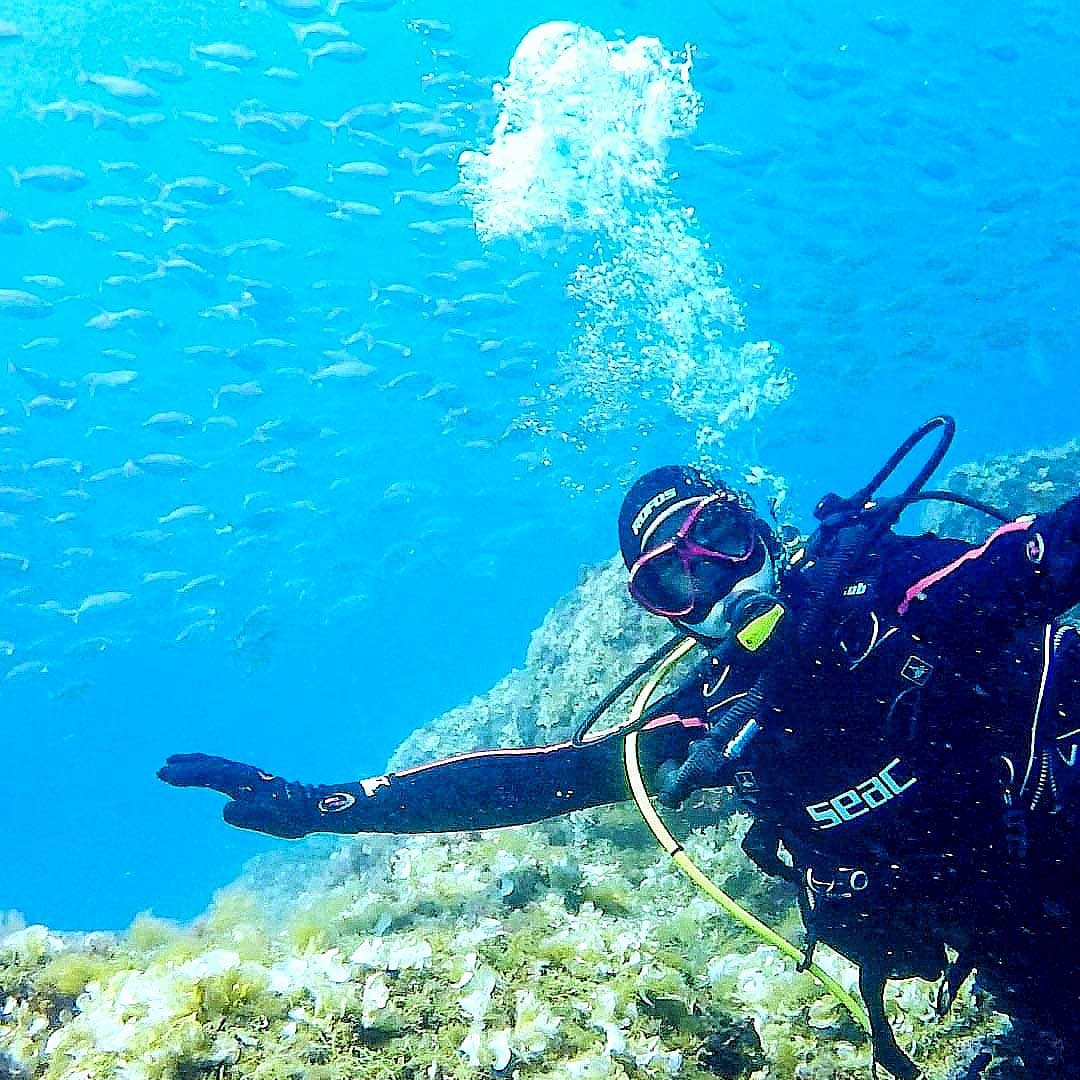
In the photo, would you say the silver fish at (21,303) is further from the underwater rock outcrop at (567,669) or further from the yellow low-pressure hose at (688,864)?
the yellow low-pressure hose at (688,864)

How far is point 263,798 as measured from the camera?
252cm

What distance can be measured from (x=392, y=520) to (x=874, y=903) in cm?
6270

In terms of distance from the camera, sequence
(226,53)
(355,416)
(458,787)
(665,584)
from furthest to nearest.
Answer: (355,416) → (226,53) → (458,787) → (665,584)

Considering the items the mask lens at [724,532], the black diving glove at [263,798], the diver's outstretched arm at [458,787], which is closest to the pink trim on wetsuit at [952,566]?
the mask lens at [724,532]

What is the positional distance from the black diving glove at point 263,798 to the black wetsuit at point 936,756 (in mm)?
1276

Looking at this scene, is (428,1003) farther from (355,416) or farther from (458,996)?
(355,416)

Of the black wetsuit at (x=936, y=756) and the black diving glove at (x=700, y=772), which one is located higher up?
the black diving glove at (x=700, y=772)

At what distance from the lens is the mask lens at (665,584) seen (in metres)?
2.07

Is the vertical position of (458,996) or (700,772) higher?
(700,772)

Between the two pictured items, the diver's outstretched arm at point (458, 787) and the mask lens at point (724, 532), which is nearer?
the mask lens at point (724, 532)

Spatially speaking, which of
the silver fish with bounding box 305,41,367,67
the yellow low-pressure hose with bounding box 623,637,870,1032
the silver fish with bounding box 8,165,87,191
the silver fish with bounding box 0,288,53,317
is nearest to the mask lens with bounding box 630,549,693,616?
the yellow low-pressure hose with bounding box 623,637,870,1032

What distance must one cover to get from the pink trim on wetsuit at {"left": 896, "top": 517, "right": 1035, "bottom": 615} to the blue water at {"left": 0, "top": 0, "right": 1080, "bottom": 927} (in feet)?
59.1

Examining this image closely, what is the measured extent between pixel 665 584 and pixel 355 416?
6802cm

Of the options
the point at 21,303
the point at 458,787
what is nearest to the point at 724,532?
the point at 458,787
